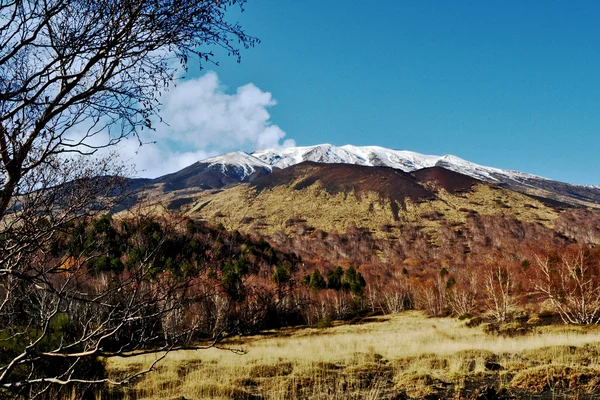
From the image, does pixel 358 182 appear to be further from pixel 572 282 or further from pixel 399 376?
pixel 399 376

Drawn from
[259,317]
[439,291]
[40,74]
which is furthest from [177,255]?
[439,291]

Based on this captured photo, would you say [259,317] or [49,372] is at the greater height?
[259,317]

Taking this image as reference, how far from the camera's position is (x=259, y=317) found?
3672 millimetres

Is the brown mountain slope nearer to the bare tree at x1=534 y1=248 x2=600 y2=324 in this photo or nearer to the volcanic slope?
the volcanic slope

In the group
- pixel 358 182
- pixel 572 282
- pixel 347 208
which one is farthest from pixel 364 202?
pixel 572 282

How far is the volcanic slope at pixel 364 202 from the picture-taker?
133625 mm

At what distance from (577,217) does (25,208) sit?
15273 cm

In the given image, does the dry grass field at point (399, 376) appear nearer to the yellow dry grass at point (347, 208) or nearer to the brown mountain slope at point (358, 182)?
the yellow dry grass at point (347, 208)

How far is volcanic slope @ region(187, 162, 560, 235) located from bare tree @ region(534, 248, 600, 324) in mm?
95063

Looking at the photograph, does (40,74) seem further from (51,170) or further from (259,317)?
(259,317)

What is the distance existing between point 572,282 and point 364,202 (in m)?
125

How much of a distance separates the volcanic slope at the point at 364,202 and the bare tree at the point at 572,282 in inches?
3743

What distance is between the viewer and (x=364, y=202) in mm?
155000

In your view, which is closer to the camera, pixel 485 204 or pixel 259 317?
pixel 259 317
